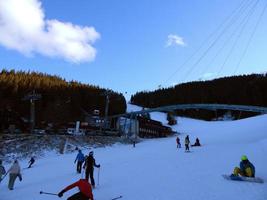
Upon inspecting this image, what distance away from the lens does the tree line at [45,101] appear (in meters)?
66.4

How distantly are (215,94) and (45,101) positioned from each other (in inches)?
2593

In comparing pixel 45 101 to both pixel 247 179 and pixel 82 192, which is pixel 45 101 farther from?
pixel 82 192

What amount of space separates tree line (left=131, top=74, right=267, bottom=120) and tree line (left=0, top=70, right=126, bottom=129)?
41823 mm

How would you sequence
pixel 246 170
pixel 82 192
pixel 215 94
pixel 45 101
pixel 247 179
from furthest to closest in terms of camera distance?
pixel 215 94 < pixel 45 101 < pixel 246 170 < pixel 247 179 < pixel 82 192

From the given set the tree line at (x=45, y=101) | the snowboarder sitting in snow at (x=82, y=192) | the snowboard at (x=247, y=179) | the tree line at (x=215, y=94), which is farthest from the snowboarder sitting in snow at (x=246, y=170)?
the tree line at (x=215, y=94)

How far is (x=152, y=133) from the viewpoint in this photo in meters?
72.7

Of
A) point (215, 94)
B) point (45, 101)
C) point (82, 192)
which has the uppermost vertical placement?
point (215, 94)

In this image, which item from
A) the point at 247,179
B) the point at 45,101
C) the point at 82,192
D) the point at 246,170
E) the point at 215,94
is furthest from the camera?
the point at 215,94

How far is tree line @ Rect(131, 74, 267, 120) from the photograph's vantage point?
105m

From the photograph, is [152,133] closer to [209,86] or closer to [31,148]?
[31,148]

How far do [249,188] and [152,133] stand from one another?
200 feet

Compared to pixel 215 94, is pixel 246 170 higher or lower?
lower

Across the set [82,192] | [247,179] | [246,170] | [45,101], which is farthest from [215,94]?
[82,192]

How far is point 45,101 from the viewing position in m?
74.1
